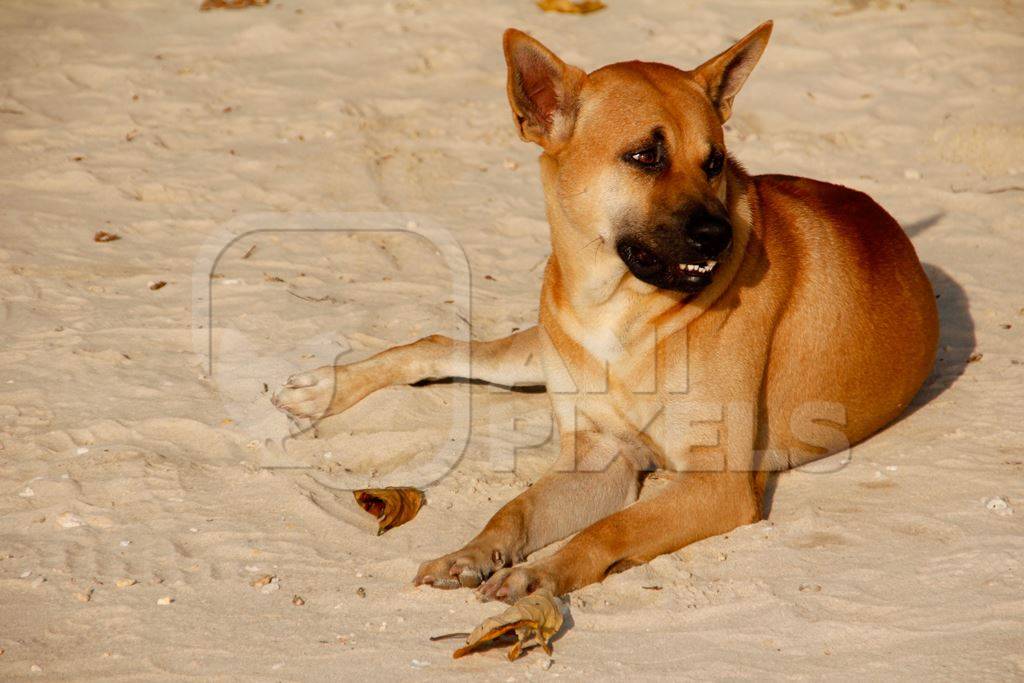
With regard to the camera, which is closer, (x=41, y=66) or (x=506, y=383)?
(x=506, y=383)

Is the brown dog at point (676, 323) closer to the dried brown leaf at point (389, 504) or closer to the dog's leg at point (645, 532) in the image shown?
the dog's leg at point (645, 532)

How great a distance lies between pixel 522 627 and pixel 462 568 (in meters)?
0.46

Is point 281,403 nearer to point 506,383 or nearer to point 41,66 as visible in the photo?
point 506,383

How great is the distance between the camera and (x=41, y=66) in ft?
26.7

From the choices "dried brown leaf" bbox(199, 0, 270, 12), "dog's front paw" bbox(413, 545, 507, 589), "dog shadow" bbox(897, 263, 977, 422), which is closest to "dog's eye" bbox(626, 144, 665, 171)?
"dog's front paw" bbox(413, 545, 507, 589)

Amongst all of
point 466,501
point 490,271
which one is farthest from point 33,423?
point 490,271

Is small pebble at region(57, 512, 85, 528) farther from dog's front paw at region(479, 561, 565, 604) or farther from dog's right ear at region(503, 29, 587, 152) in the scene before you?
dog's right ear at region(503, 29, 587, 152)

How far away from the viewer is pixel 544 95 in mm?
4348

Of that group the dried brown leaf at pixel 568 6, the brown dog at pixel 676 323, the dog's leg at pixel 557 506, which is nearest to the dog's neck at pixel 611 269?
the brown dog at pixel 676 323

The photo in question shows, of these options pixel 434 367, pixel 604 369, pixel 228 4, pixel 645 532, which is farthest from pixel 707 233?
pixel 228 4

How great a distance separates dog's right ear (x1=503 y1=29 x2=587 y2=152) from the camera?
4.23 meters

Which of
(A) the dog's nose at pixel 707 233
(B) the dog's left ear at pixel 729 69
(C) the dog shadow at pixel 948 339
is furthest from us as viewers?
(C) the dog shadow at pixel 948 339

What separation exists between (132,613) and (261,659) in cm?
49

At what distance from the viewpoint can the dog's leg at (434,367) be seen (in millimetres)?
5184
